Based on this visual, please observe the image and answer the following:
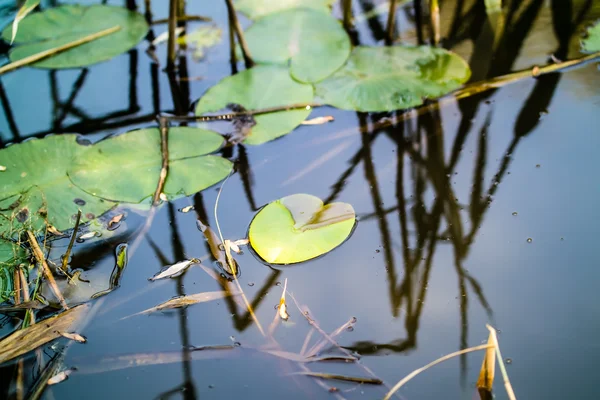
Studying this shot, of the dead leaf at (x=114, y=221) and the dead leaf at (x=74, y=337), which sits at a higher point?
the dead leaf at (x=114, y=221)

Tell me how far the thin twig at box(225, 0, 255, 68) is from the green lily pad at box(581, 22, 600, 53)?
126cm

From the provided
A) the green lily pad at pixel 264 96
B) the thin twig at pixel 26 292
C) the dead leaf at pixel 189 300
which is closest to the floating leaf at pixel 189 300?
the dead leaf at pixel 189 300

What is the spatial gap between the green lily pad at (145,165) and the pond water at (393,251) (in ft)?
0.18

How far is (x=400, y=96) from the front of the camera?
5.54 ft

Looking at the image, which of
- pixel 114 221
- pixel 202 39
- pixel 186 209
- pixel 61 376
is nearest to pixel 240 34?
pixel 202 39

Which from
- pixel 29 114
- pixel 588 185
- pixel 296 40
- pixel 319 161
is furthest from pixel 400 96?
pixel 29 114

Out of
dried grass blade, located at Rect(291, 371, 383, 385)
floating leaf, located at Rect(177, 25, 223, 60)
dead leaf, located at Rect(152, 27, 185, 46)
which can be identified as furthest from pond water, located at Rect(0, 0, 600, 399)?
dead leaf, located at Rect(152, 27, 185, 46)

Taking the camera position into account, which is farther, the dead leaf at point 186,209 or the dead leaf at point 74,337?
the dead leaf at point 186,209

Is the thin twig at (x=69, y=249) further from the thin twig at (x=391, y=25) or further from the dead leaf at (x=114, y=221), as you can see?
the thin twig at (x=391, y=25)

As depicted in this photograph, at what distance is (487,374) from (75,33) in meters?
2.00

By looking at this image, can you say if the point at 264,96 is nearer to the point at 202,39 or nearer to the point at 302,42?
the point at 302,42

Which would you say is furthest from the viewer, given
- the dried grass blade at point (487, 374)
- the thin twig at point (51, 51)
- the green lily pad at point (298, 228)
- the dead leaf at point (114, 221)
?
the thin twig at point (51, 51)

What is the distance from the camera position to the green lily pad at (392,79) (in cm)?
169

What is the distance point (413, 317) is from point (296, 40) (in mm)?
1211
